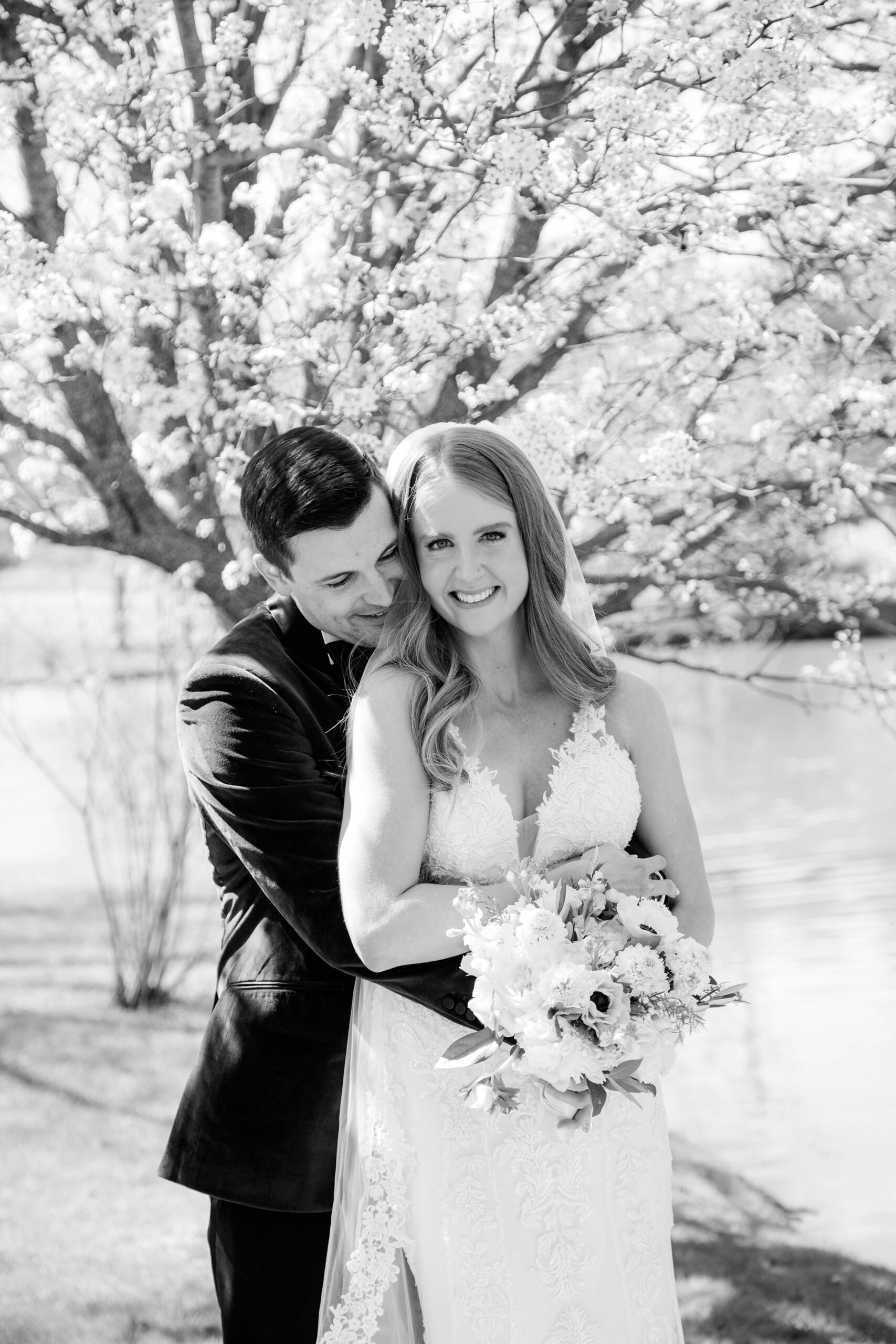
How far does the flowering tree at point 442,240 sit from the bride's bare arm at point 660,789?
1.39m

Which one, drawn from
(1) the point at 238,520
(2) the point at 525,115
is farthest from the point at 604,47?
(1) the point at 238,520

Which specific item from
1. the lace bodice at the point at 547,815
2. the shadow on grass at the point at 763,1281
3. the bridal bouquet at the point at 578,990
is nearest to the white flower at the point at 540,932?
the bridal bouquet at the point at 578,990

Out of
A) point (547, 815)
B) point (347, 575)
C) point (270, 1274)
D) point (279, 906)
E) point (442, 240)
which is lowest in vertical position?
point (270, 1274)

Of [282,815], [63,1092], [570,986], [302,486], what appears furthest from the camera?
[63,1092]

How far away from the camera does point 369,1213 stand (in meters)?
2.50

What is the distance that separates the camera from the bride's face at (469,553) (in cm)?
261

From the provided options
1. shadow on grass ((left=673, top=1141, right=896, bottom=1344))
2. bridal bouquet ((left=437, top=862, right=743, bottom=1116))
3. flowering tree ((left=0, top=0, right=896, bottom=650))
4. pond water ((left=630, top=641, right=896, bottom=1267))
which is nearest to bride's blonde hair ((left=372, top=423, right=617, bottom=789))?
bridal bouquet ((left=437, top=862, right=743, bottom=1116))

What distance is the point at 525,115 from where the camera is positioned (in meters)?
3.75

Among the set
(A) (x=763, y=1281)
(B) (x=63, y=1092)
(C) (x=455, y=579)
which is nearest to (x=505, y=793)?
(C) (x=455, y=579)

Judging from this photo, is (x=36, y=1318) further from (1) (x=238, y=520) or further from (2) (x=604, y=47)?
(2) (x=604, y=47)

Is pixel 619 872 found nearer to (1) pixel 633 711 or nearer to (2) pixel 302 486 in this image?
(1) pixel 633 711

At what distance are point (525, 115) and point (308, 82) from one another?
0.68 meters

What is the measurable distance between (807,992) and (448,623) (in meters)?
6.79

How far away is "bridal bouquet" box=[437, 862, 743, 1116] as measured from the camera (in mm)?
2139
